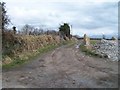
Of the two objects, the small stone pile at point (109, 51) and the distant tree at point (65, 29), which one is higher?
the distant tree at point (65, 29)

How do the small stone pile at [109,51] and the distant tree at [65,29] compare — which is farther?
the distant tree at [65,29]

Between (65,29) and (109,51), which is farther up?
(65,29)

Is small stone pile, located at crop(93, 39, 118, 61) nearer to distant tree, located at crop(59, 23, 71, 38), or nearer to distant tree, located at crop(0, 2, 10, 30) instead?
distant tree, located at crop(0, 2, 10, 30)

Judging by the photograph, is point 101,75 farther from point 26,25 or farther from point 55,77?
point 26,25

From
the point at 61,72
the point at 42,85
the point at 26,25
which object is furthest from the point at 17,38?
the point at 26,25

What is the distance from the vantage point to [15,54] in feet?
70.0

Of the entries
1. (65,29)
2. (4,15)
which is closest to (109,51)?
(4,15)

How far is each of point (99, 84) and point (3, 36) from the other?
10680mm

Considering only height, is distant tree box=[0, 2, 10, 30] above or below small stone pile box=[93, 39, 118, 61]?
above

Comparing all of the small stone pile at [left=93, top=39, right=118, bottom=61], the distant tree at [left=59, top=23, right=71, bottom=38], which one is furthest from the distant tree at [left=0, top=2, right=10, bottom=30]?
the distant tree at [left=59, top=23, right=71, bottom=38]

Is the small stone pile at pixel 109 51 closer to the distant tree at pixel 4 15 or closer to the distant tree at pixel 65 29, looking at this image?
the distant tree at pixel 4 15

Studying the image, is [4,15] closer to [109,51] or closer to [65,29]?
[109,51]

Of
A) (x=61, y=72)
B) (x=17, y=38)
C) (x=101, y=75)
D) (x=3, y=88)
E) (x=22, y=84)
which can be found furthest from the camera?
(x=17, y=38)

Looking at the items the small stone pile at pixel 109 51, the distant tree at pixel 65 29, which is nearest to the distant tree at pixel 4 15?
the small stone pile at pixel 109 51
